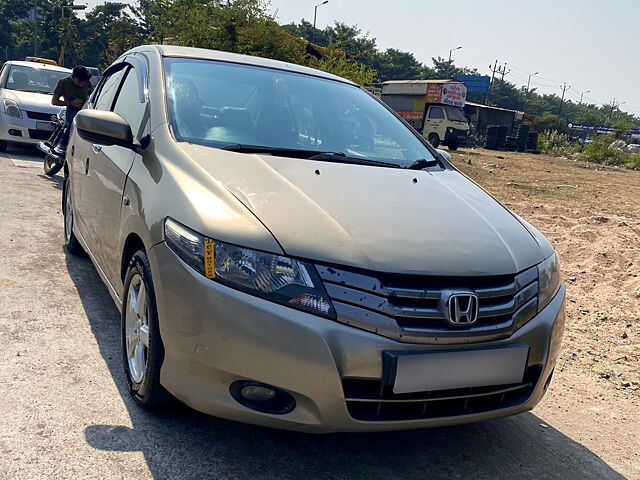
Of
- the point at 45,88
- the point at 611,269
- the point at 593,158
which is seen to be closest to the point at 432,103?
the point at 593,158

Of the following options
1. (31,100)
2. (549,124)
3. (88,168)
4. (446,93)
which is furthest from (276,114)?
(549,124)

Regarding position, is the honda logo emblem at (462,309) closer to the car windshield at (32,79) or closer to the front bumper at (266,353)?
the front bumper at (266,353)

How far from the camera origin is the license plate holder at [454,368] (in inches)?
83.0

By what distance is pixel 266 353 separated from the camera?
2.10 m

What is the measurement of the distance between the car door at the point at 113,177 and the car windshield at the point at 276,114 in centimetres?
27

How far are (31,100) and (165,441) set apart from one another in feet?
32.1

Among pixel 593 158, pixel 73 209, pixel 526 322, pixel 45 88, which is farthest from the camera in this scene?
pixel 593 158

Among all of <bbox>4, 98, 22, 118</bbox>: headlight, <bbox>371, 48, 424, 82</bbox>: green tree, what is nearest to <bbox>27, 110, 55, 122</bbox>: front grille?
<bbox>4, 98, 22, 118</bbox>: headlight

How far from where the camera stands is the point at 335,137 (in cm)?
343

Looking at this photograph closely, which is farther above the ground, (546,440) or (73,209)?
(73,209)

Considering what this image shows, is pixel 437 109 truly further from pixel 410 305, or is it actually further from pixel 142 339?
pixel 410 305

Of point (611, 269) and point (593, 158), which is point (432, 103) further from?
point (611, 269)

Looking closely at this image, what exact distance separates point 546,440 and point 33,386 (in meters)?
2.48

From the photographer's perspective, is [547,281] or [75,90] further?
[75,90]
